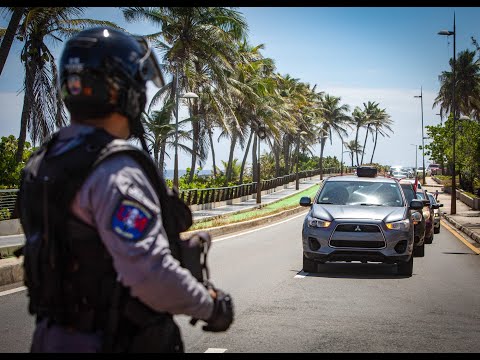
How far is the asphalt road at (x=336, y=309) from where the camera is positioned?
706 centimetres

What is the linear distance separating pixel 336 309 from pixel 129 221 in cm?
714

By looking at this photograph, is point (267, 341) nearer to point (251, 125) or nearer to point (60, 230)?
point (60, 230)

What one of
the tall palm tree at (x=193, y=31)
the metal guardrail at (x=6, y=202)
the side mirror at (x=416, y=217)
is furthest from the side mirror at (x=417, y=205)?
the tall palm tree at (x=193, y=31)

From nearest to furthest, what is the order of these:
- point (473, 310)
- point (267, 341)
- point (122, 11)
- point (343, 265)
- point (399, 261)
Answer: point (267, 341)
point (473, 310)
point (399, 261)
point (343, 265)
point (122, 11)

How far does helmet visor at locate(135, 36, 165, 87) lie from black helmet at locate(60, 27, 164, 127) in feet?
0.08

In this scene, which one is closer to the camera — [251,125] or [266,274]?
[266,274]

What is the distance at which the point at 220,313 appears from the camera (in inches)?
103

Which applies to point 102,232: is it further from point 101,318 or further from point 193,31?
point 193,31

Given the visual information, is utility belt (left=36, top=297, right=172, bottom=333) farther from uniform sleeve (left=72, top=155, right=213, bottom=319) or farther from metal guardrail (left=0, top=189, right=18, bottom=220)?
metal guardrail (left=0, top=189, right=18, bottom=220)

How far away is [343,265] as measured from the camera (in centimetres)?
1469

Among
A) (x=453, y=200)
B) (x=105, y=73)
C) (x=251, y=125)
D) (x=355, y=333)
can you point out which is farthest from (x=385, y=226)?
(x=251, y=125)

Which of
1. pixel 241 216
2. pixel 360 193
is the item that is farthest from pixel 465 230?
pixel 360 193

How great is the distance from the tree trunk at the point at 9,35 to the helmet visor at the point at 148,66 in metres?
20.7

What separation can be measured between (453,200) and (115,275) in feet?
126
